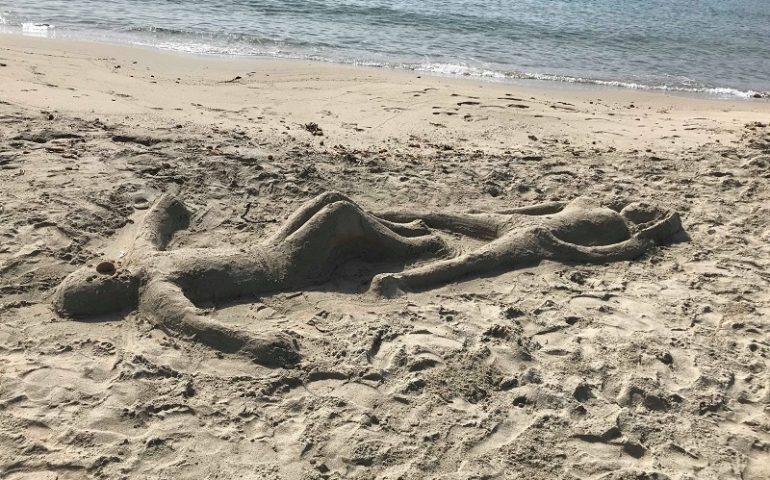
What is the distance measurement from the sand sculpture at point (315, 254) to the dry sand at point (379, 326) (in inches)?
5.1

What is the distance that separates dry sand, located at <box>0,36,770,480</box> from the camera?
10.9ft

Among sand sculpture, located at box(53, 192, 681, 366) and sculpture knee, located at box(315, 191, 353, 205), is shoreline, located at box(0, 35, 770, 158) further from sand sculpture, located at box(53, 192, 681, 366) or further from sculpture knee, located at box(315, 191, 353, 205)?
sculpture knee, located at box(315, 191, 353, 205)

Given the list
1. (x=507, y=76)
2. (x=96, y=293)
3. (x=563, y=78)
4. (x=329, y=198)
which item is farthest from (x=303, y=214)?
(x=563, y=78)

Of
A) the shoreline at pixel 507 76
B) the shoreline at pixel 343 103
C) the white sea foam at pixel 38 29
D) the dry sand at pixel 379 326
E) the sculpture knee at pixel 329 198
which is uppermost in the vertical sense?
the white sea foam at pixel 38 29

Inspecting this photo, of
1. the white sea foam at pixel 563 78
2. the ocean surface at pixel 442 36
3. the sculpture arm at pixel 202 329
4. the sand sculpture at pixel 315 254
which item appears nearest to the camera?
the sculpture arm at pixel 202 329

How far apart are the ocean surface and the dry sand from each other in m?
5.07

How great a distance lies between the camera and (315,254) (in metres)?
4.79

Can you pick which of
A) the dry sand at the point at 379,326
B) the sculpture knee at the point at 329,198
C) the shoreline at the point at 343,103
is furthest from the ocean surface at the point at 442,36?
the sculpture knee at the point at 329,198

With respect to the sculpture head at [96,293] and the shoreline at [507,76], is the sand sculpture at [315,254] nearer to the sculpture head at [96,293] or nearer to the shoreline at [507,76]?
the sculpture head at [96,293]

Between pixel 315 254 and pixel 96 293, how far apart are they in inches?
57.0

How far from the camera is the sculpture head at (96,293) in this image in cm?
407

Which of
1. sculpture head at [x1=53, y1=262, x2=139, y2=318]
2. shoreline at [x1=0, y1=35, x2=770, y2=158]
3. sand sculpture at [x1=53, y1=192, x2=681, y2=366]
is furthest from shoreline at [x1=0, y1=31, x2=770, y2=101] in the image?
sculpture head at [x1=53, y1=262, x2=139, y2=318]

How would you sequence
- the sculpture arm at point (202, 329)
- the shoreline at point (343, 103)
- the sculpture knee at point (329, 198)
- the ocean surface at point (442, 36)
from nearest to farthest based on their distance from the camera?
the sculpture arm at point (202, 329), the sculpture knee at point (329, 198), the shoreline at point (343, 103), the ocean surface at point (442, 36)

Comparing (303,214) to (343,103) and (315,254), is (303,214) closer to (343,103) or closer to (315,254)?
(315,254)
